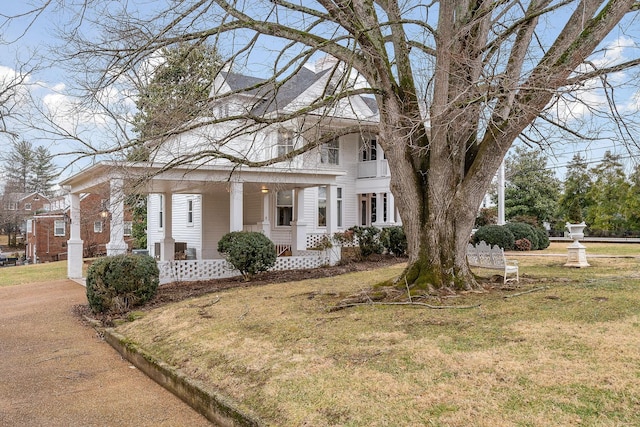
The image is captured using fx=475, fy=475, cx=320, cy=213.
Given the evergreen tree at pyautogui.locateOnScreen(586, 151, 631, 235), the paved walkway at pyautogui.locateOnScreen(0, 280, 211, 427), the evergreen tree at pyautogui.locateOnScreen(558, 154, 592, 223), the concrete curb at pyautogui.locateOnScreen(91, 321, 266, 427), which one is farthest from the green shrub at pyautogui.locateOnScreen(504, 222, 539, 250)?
the paved walkway at pyautogui.locateOnScreen(0, 280, 211, 427)

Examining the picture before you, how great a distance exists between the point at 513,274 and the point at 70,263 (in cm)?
1553

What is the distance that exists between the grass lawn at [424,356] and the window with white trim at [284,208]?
1189 centimetres

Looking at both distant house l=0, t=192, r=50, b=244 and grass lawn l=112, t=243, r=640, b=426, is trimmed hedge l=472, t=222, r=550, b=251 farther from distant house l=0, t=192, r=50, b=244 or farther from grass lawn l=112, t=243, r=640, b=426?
distant house l=0, t=192, r=50, b=244

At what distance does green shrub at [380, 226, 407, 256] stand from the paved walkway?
36.7ft

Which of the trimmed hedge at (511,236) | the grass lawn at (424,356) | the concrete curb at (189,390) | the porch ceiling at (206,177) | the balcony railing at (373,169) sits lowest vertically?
the concrete curb at (189,390)

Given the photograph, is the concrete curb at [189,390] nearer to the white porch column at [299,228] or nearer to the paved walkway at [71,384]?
the paved walkway at [71,384]

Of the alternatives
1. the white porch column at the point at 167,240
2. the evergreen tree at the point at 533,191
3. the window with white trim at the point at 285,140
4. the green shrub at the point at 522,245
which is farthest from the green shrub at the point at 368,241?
the evergreen tree at the point at 533,191

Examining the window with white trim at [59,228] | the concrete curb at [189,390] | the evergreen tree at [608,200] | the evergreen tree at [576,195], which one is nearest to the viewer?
the concrete curb at [189,390]

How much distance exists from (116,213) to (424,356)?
8654 mm

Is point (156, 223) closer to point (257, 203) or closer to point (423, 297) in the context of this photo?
point (257, 203)

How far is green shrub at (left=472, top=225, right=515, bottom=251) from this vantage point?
19422 mm

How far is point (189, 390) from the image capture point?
559cm

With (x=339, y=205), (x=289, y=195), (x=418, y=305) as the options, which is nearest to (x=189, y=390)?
(x=418, y=305)

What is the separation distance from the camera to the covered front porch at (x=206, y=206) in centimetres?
1143
